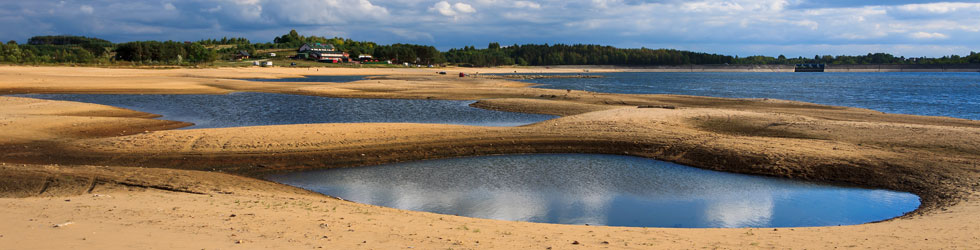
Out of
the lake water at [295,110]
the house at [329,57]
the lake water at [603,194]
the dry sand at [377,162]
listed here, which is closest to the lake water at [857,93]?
the dry sand at [377,162]

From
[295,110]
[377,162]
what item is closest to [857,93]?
[295,110]

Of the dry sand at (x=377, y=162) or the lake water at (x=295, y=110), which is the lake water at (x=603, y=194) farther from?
the lake water at (x=295, y=110)

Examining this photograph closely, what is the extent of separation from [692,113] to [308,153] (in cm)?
2105

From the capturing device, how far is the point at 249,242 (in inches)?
342

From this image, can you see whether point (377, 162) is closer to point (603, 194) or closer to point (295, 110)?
point (603, 194)

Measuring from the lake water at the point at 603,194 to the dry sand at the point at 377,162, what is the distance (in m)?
1.21

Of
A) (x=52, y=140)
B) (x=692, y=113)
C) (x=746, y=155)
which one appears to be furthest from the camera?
(x=692, y=113)

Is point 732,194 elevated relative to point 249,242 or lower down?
lower down

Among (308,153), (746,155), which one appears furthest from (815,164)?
(308,153)

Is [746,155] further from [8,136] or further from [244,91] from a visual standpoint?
[244,91]

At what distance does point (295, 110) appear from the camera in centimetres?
4050

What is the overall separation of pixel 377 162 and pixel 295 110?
21762 mm

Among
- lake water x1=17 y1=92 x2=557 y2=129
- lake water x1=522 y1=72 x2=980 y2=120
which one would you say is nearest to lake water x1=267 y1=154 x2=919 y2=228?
lake water x1=17 y1=92 x2=557 y2=129

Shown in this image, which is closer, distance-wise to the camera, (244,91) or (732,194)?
(732,194)
